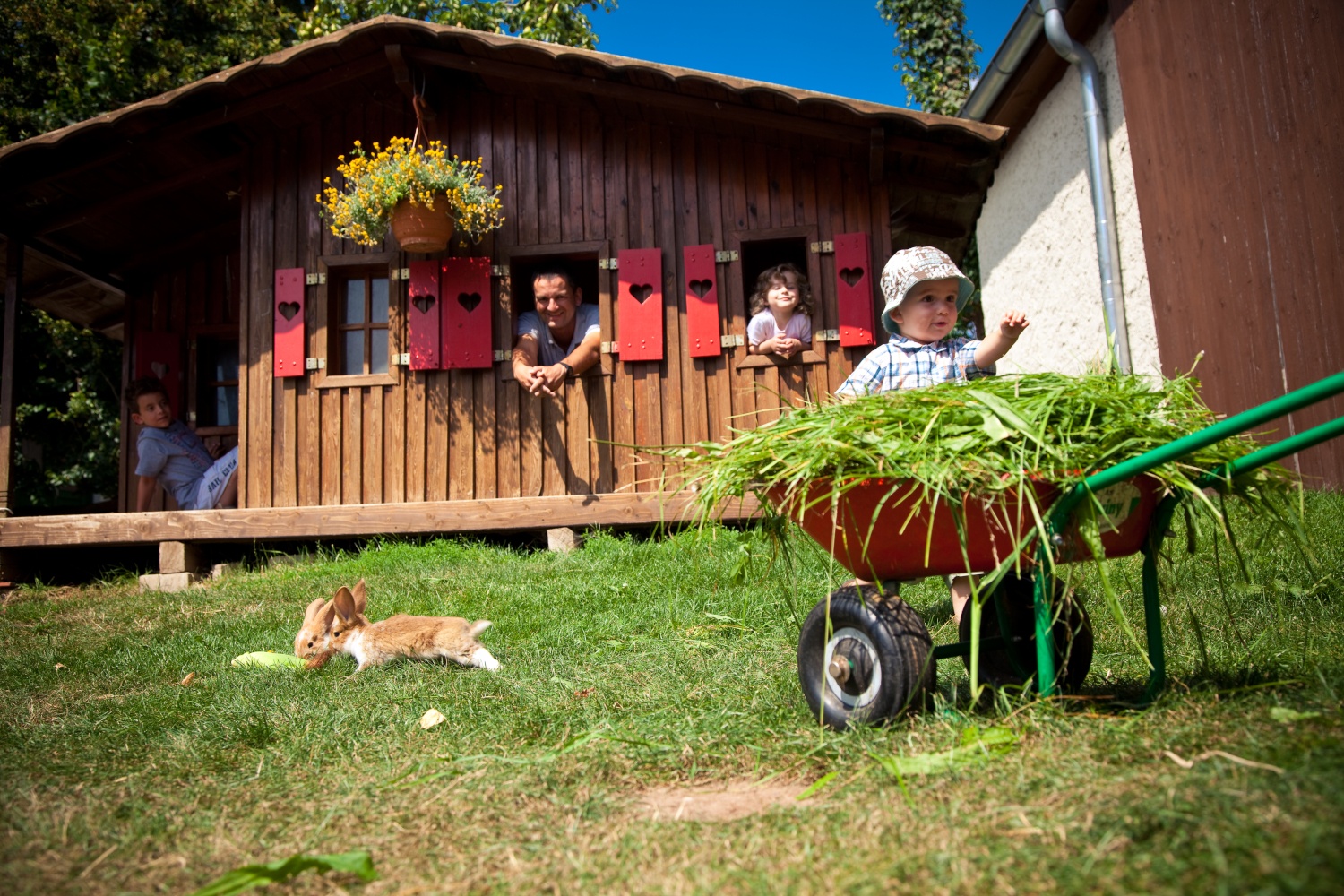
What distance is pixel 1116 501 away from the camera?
205 cm

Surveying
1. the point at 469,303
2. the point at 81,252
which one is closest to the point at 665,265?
the point at 469,303

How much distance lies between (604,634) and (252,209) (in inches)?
206

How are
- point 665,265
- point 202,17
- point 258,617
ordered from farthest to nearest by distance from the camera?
point 202,17 < point 665,265 < point 258,617

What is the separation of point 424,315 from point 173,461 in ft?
8.53

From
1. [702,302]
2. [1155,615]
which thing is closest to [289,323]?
[702,302]

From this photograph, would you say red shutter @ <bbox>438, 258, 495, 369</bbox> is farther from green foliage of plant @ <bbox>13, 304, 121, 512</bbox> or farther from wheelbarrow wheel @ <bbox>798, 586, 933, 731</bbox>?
green foliage of plant @ <bbox>13, 304, 121, 512</bbox>

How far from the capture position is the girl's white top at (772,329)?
6.43m

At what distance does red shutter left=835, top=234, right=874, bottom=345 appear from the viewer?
21.0 ft

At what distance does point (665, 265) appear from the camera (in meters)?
6.72

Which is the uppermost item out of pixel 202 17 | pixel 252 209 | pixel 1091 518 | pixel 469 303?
pixel 202 17

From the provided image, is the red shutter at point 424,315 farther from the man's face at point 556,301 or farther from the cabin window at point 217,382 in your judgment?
the cabin window at point 217,382

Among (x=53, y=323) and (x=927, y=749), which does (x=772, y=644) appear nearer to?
(x=927, y=749)

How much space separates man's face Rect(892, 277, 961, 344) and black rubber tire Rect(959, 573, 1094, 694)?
41.4 inches

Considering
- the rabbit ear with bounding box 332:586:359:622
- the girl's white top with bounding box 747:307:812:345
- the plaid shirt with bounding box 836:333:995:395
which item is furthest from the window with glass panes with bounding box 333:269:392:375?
the plaid shirt with bounding box 836:333:995:395
